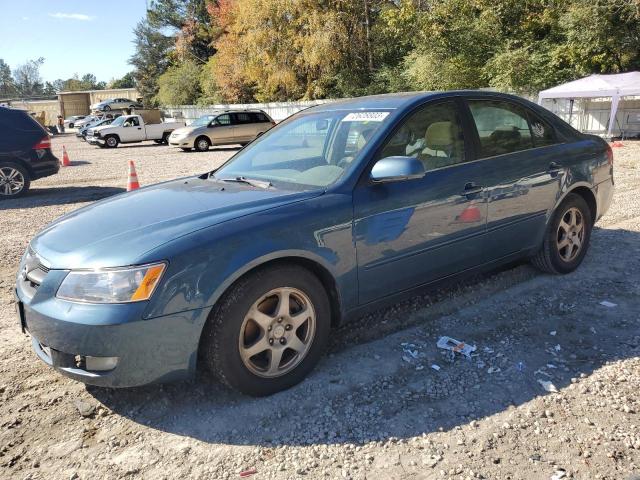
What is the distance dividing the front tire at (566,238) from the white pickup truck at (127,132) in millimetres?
24359

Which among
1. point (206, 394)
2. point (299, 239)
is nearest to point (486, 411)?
point (299, 239)

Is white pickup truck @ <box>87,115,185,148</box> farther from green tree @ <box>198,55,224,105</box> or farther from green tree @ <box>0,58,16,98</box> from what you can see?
green tree @ <box>0,58,16,98</box>

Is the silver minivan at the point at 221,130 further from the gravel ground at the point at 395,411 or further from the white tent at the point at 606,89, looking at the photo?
the gravel ground at the point at 395,411

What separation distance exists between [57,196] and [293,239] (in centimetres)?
954

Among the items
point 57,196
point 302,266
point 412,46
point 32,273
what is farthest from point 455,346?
point 412,46

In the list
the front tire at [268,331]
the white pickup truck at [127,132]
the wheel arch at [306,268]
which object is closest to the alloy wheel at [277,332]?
the front tire at [268,331]

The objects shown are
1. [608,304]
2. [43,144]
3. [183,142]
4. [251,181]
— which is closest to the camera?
[251,181]

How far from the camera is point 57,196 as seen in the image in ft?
35.8

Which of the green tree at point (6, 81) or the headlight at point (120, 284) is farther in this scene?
the green tree at point (6, 81)

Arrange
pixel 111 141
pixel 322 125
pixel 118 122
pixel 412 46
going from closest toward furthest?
pixel 322 125, pixel 111 141, pixel 118 122, pixel 412 46

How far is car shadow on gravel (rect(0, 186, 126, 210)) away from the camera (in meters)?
9.97

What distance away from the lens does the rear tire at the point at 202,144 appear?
2164cm

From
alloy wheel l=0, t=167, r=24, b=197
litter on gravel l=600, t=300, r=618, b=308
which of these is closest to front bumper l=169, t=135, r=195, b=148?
alloy wheel l=0, t=167, r=24, b=197

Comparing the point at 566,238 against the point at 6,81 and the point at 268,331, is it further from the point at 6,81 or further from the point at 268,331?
the point at 6,81
